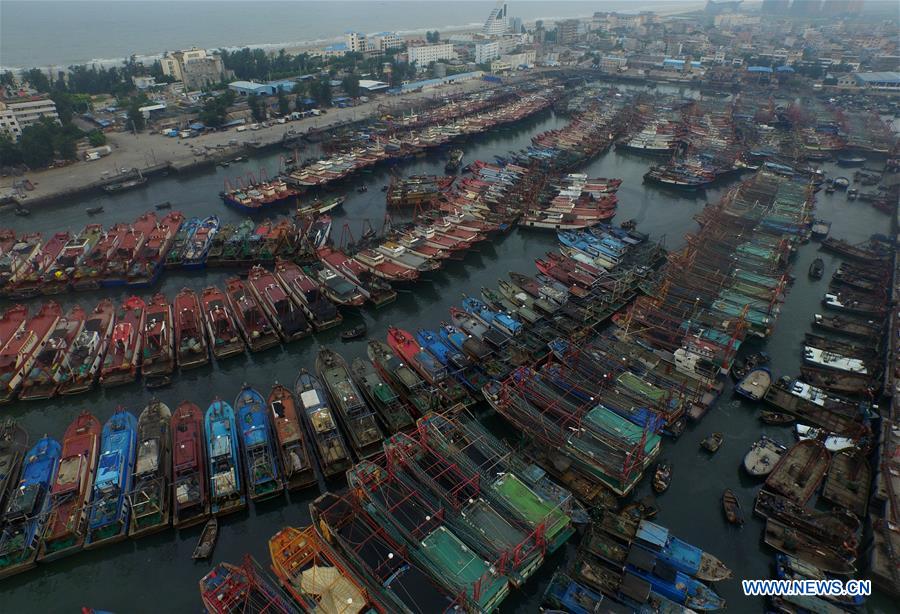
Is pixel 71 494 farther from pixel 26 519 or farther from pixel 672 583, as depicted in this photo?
pixel 672 583

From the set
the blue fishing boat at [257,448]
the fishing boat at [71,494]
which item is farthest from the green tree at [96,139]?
the blue fishing boat at [257,448]

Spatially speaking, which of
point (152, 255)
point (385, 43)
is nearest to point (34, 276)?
point (152, 255)

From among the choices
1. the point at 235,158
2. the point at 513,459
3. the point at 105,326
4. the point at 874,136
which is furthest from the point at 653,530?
the point at 874,136

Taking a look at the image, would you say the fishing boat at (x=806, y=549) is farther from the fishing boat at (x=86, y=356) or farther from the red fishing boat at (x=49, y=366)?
the red fishing boat at (x=49, y=366)

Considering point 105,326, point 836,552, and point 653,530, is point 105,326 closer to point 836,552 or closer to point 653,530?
point 653,530

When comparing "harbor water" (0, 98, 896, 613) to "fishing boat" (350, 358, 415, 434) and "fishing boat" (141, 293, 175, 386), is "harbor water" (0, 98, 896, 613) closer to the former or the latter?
"fishing boat" (141, 293, 175, 386)

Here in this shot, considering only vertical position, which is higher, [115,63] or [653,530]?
[115,63]
